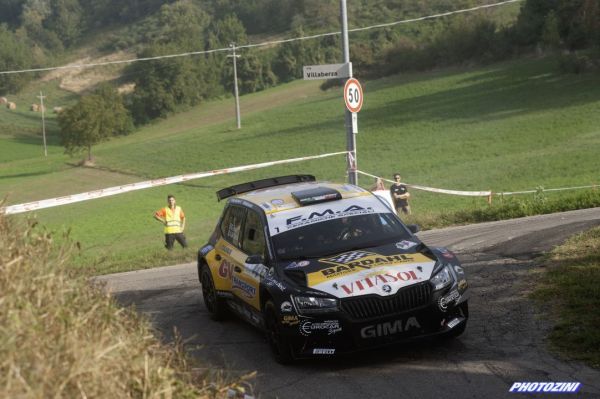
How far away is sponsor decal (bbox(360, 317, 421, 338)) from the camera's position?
25.0 ft

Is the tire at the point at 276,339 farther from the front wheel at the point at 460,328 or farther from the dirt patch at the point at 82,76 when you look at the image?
the dirt patch at the point at 82,76

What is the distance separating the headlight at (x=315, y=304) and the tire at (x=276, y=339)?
324 millimetres

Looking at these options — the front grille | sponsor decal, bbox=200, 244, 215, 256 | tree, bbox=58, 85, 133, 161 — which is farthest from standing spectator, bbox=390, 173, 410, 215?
tree, bbox=58, 85, 133, 161

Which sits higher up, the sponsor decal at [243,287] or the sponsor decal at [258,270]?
the sponsor decal at [258,270]

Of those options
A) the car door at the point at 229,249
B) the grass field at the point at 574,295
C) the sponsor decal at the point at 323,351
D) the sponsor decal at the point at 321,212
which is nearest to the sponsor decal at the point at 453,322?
the grass field at the point at 574,295

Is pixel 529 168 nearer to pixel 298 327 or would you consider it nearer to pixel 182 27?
pixel 298 327

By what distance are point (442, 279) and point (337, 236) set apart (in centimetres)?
140

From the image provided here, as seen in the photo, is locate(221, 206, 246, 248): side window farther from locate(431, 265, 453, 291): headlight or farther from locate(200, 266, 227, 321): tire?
locate(431, 265, 453, 291): headlight

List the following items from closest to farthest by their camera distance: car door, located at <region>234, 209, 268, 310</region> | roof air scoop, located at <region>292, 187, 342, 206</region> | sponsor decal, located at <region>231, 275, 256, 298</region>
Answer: car door, located at <region>234, 209, 268, 310</region>
sponsor decal, located at <region>231, 275, 256, 298</region>
roof air scoop, located at <region>292, 187, 342, 206</region>

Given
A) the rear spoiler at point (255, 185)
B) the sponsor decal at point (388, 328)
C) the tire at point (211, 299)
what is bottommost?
the tire at point (211, 299)

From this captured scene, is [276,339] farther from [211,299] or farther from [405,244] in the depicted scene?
[211,299]

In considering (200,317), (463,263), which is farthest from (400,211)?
(200,317)

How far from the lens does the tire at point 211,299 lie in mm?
10164

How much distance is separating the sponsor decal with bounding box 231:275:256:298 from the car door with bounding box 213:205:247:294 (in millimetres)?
82
